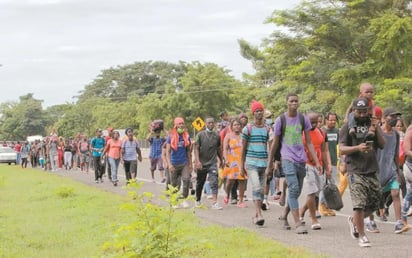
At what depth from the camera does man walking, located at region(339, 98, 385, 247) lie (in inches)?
315

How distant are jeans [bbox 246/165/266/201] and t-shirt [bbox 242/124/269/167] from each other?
77 mm

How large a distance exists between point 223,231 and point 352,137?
230cm

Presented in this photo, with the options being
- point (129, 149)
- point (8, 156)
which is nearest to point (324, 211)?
point (129, 149)

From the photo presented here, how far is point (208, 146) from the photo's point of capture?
13156 millimetres

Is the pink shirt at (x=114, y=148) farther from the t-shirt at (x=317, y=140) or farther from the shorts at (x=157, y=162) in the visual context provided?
the t-shirt at (x=317, y=140)

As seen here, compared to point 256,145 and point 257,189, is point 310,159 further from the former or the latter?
point 256,145

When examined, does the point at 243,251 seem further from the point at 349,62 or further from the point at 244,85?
the point at 244,85

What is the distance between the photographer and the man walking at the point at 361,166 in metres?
8.00

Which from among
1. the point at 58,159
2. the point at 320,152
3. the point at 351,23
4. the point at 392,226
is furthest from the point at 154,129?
the point at 58,159

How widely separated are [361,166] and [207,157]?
5322 mm

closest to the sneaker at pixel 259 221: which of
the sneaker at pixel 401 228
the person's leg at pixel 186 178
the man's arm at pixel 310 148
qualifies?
the man's arm at pixel 310 148

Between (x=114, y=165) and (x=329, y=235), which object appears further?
(x=114, y=165)

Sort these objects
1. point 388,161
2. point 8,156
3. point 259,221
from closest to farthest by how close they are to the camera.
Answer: point 388,161 < point 259,221 < point 8,156

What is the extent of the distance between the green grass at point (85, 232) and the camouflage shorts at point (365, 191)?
95 centimetres
